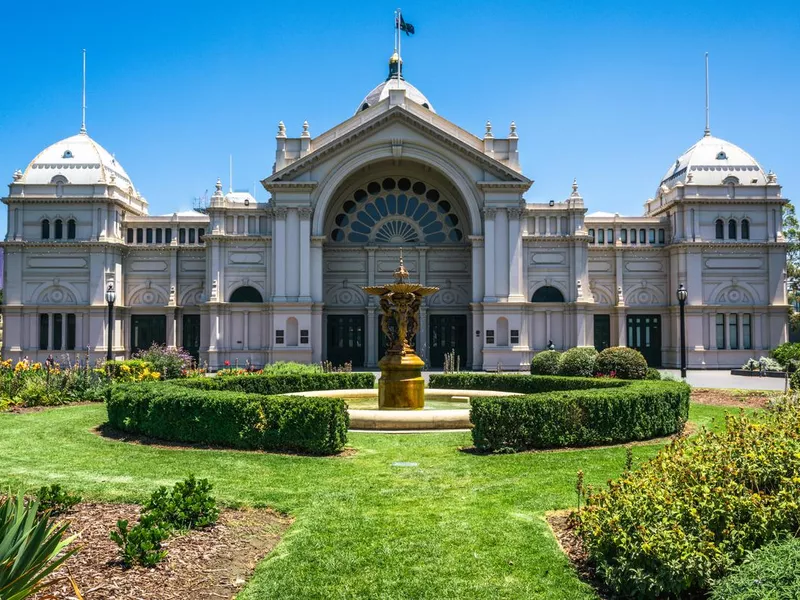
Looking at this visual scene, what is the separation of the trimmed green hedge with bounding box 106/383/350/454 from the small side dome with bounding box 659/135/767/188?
39183 millimetres

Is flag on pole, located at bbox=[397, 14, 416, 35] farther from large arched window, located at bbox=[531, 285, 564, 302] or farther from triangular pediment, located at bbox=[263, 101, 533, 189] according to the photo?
large arched window, located at bbox=[531, 285, 564, 302]

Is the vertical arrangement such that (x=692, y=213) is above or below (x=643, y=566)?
above

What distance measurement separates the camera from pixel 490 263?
4234 centimetres

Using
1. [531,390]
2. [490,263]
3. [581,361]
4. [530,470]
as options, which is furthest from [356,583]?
[490,263]

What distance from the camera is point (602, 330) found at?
4647 centimetres

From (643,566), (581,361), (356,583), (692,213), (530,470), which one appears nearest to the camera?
(643,566)

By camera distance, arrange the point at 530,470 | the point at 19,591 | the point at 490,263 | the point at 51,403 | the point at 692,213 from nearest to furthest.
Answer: the point at 19,591
the point at 530,470
the point at 51,403
the point at 490,263
the point at 692,213

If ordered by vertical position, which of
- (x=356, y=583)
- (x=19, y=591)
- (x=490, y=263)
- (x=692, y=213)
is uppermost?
(x=692, y=213)

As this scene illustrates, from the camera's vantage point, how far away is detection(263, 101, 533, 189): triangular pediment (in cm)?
4194

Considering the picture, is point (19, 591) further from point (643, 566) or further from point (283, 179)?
point (283, 179)

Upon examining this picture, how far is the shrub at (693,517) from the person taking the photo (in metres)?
6.14

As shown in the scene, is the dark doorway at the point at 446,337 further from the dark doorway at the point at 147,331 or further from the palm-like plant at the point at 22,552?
the palm-like plant at the point at 22,552

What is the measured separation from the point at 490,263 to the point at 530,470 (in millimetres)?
30783

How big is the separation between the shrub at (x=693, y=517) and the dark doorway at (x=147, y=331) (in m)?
42.7
